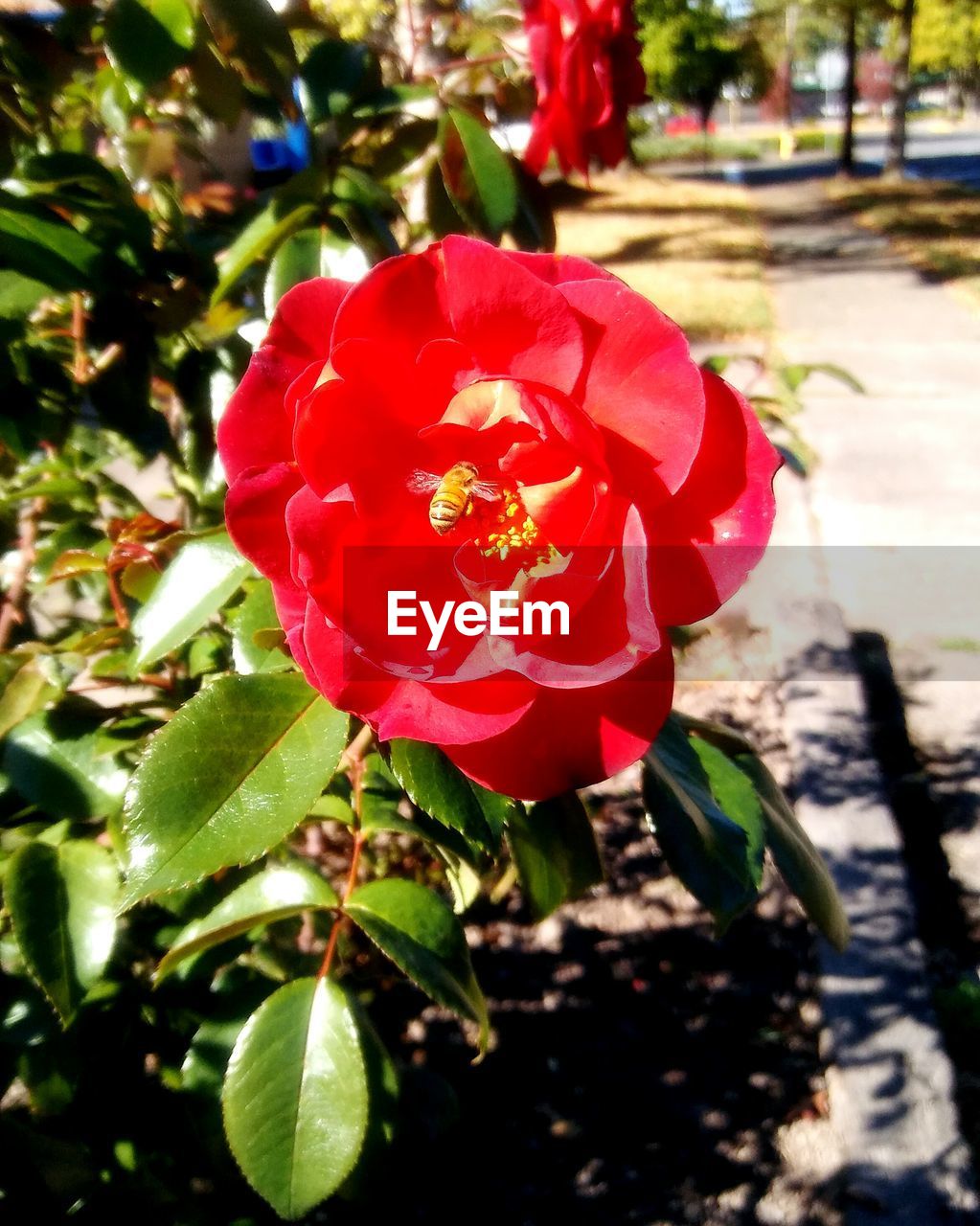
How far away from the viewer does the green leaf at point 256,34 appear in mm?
886

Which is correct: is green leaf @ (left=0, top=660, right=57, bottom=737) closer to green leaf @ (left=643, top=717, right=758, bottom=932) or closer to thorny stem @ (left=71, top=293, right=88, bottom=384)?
thorny stem @ (left=71, top=293, right=88, bottom=384)

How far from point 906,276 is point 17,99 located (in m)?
10.2

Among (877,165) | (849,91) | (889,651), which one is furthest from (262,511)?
(877,165)

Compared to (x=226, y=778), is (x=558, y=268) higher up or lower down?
higher up

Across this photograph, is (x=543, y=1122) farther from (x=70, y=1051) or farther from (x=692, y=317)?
(x=692, y=317)

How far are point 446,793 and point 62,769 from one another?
1.55 feet

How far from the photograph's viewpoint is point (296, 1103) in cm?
77

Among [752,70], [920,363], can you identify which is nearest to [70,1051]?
[920,363]

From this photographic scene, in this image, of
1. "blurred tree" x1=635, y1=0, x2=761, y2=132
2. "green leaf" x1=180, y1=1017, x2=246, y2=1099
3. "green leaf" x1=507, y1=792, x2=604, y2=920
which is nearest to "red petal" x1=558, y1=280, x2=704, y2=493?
"green leaf" x1=507, y1=792, x2=604, y2=920

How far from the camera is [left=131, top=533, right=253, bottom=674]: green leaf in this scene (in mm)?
821

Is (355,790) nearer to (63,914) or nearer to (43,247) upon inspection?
(63,914)

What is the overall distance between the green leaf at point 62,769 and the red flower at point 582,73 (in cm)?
76

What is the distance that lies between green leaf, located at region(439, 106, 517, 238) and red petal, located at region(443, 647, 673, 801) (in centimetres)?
57

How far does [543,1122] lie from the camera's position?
1.82 m
